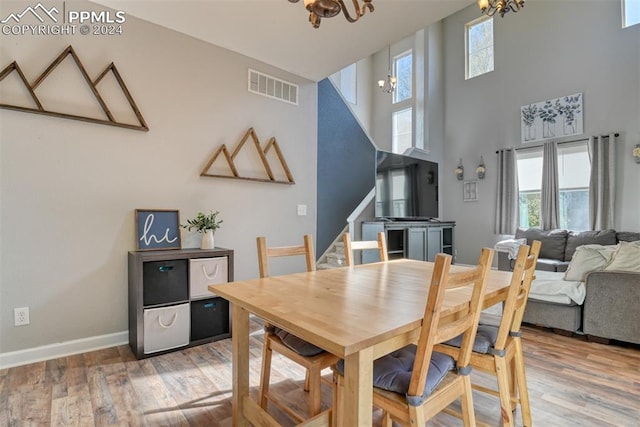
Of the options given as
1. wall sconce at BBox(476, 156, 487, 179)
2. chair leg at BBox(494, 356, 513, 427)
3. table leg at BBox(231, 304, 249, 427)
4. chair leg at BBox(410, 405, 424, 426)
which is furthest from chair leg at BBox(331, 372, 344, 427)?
wall sconce at BBox(476, 156, 487, 179)

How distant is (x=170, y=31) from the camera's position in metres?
2.88

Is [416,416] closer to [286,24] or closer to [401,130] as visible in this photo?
[286,24]

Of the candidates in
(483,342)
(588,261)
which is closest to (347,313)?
(483,342)

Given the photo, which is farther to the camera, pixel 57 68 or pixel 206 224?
pixel 206 224

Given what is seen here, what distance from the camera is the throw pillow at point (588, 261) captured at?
2.71m

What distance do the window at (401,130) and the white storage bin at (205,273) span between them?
503cm

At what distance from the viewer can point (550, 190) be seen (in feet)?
17.1

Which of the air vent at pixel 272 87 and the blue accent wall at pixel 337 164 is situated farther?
the blue accent wall at pixel 337 164

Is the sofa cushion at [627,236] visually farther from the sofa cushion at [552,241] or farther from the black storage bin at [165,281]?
the black storage bin at [165,281]

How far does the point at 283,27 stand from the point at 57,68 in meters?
1.78

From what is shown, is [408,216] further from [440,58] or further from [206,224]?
[440,58]

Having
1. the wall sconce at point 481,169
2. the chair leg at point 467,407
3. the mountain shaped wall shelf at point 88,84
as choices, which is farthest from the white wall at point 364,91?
the chair leg at point 467,407

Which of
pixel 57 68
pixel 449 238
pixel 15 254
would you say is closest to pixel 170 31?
pixel 57 68

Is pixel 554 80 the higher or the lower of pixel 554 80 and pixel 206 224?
the higher
